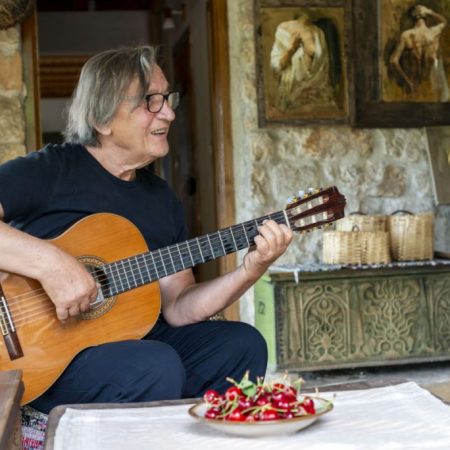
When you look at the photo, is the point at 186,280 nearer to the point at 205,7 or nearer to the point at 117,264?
the point at 117,264

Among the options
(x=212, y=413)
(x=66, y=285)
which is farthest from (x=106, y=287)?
(x=212, y=413)

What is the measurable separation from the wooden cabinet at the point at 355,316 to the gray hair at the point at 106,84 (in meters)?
1.99

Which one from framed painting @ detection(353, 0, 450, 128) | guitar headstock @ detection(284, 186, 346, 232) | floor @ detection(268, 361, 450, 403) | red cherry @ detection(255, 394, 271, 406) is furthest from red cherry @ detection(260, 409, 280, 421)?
framed painting @ detection(353, 0, 450, 128)

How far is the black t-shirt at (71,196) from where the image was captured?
7.65 feet

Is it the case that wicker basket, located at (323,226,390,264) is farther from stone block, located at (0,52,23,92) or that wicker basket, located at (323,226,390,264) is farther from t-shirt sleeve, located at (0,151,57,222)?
t-shirt sleeve, located at (0,151,57,222)

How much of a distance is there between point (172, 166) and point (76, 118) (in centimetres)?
508

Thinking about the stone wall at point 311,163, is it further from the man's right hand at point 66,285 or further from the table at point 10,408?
the table at point 10,408

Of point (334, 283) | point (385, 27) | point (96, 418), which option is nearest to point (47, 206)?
point (96, 418)

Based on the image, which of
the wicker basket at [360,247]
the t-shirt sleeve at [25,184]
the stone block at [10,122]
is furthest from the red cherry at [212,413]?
the stone block at [10,122]

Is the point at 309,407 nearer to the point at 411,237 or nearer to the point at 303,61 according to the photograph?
the point at 411,237

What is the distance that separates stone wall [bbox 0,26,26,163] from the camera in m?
4.48

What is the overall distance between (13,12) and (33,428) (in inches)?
106

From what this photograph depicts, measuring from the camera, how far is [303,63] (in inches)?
190

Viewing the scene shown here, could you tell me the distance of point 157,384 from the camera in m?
2.13
